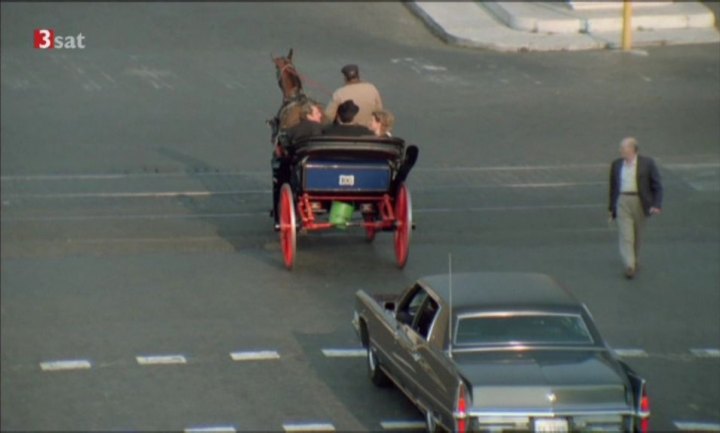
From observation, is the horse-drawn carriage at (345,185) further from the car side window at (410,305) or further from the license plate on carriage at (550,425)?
the license plate on carriage at (550,425)

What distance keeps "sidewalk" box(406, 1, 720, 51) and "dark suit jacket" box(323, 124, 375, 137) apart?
47.7 feet

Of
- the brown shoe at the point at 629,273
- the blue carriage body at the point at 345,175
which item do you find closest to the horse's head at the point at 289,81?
the blue carriage body at the point at 345,175

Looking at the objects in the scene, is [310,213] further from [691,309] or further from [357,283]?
[691,309]

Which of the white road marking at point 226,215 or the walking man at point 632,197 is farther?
the white road marking at point 226,215

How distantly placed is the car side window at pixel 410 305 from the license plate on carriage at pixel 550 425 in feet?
7.08

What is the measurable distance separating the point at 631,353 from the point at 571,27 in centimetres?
1872

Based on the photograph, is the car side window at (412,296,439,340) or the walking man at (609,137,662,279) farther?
the walking man at (609,137,662,279)

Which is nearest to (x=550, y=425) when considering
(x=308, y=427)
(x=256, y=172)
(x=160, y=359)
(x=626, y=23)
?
(x=308, y=427)

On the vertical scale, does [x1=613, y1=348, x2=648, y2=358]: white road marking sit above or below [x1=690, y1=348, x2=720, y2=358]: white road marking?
above

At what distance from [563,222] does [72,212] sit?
618 centimetres

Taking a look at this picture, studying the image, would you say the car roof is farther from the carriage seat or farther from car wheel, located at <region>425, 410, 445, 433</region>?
the carriage seat

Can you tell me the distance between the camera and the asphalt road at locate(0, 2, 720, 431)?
44.8 feet

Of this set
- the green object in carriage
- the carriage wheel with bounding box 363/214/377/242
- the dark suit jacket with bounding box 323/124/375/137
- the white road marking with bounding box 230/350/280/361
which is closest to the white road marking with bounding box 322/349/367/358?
the white road marking with bounding box 230/350/280/361

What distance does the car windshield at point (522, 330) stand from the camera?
11734 millimetres
